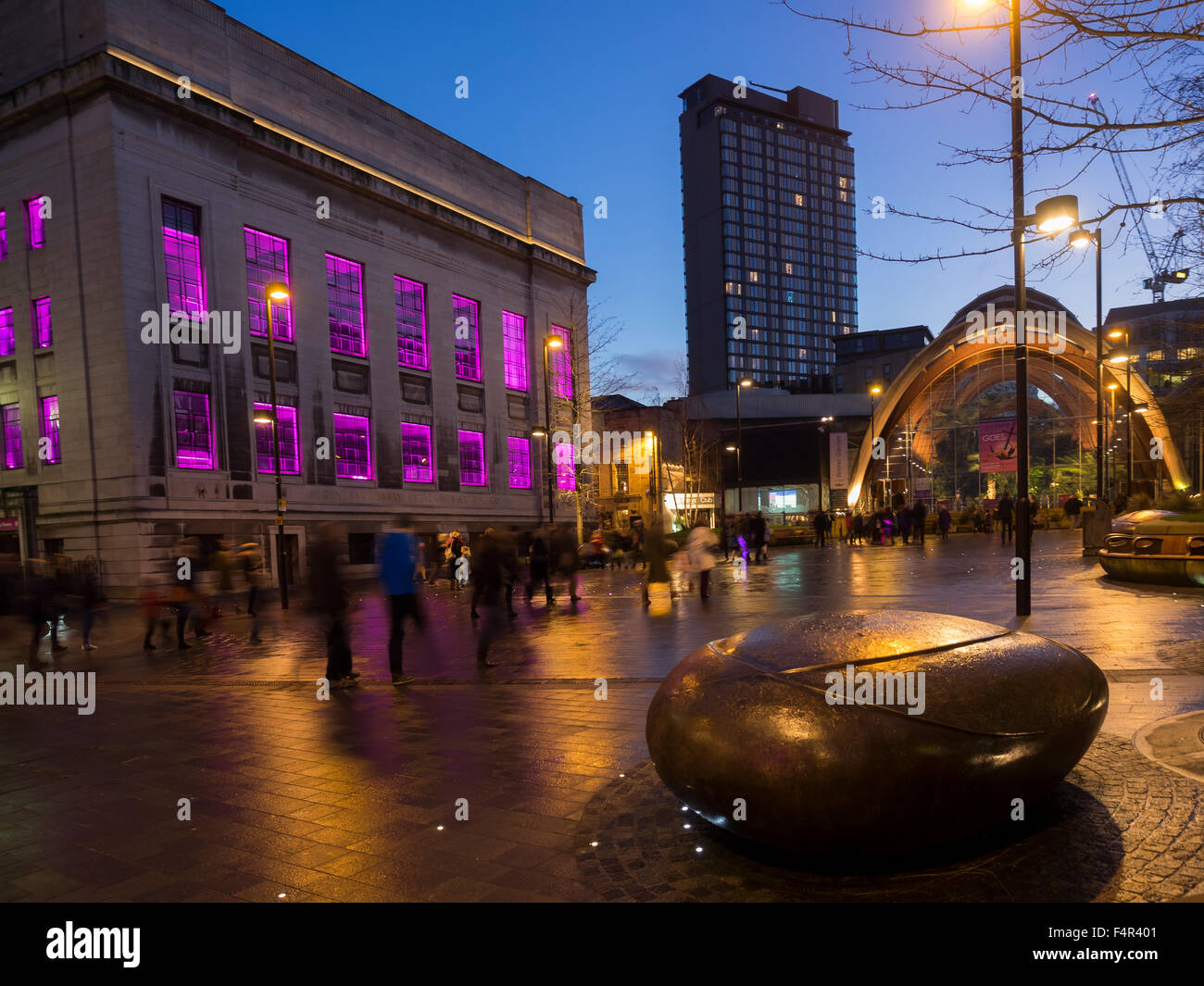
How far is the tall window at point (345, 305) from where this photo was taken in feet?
104

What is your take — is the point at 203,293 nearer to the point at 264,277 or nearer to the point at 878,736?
the point at 264,277

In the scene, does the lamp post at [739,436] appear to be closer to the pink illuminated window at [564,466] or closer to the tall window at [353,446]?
the pink illuminated window at [564,466]

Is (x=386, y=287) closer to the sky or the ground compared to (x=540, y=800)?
closer to the sky

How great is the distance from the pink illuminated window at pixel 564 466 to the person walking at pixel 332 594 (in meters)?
33.4

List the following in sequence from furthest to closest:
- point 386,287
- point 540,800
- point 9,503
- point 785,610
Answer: point 386,287
point 9,503
point 785,610
point 540,800

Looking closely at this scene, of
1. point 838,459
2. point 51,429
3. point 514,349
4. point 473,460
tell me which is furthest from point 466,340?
point 838,459

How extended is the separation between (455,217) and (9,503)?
21290 mm

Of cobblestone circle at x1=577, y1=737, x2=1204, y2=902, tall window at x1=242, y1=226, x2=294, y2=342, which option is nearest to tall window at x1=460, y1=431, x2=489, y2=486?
tall window at x1=242, y1=226, x2=294, y2=342

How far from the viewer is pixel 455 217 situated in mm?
36656

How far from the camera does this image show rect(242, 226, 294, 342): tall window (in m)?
28.1

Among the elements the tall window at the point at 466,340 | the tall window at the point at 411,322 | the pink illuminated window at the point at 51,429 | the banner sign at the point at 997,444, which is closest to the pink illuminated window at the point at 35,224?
the pink illuminated window at the point at 51,429
